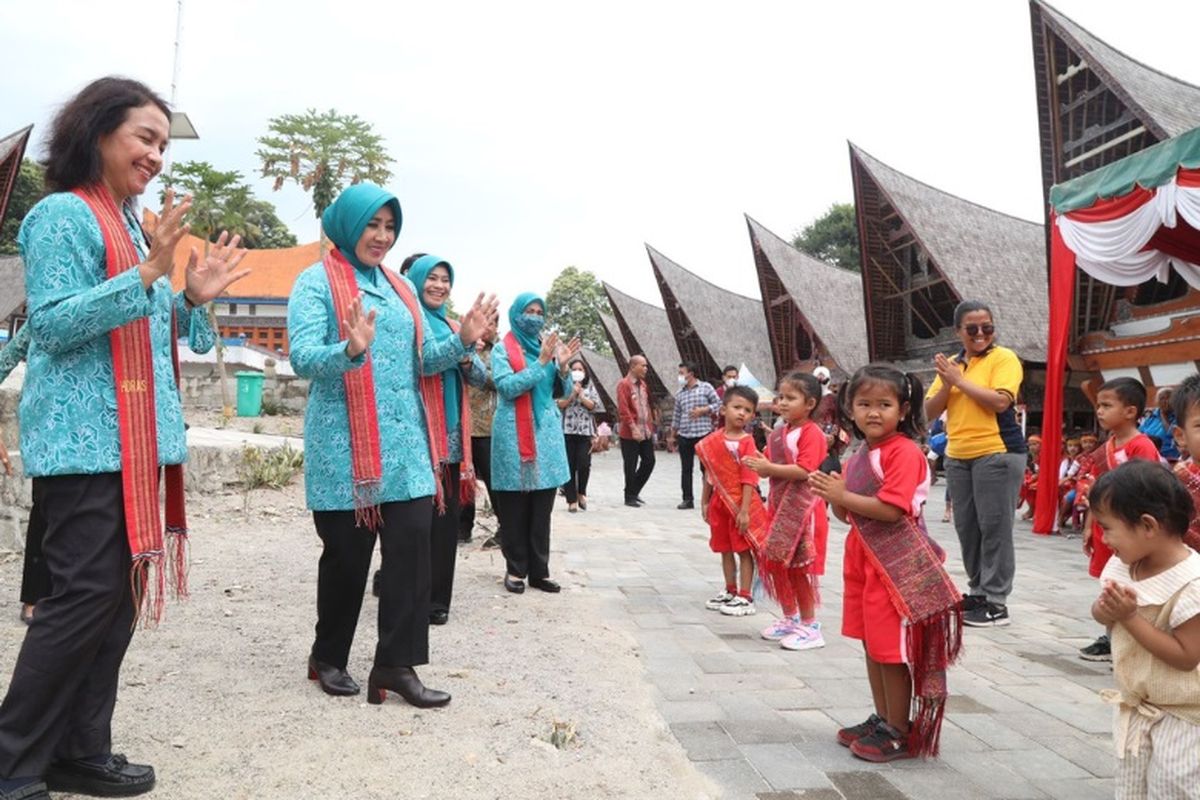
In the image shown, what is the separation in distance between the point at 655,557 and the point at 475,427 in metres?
1.69

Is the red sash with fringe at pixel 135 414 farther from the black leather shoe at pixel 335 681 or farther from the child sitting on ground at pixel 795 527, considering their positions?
the child sitting on ground at pixel 795 527

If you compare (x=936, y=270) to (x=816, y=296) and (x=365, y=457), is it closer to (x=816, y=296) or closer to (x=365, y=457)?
(x=816, y=296)

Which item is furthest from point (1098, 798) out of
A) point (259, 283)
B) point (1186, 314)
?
point (259, 283)

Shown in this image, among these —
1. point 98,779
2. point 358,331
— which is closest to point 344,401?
point 358,331

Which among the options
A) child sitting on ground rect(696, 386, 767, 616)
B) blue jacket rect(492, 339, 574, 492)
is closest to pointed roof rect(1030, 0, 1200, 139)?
child sitting on ground rect(696, 386, 767, 616)

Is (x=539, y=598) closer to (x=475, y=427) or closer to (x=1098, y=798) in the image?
(x=475, y=427)

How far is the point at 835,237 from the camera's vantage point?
45.7 meters

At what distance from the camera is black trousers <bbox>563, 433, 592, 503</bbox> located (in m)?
8.95

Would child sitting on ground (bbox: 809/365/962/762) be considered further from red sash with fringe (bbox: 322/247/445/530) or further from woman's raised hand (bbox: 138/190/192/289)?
woman's raised hand (bbox: 138/190/192/289)

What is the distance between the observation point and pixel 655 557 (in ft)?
21.4

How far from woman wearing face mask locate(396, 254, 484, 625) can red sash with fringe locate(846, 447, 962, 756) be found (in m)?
2.03

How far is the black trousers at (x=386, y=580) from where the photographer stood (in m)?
2.77

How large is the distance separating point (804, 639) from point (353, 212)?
262cm

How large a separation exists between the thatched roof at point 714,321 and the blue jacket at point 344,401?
23392 millimetres
